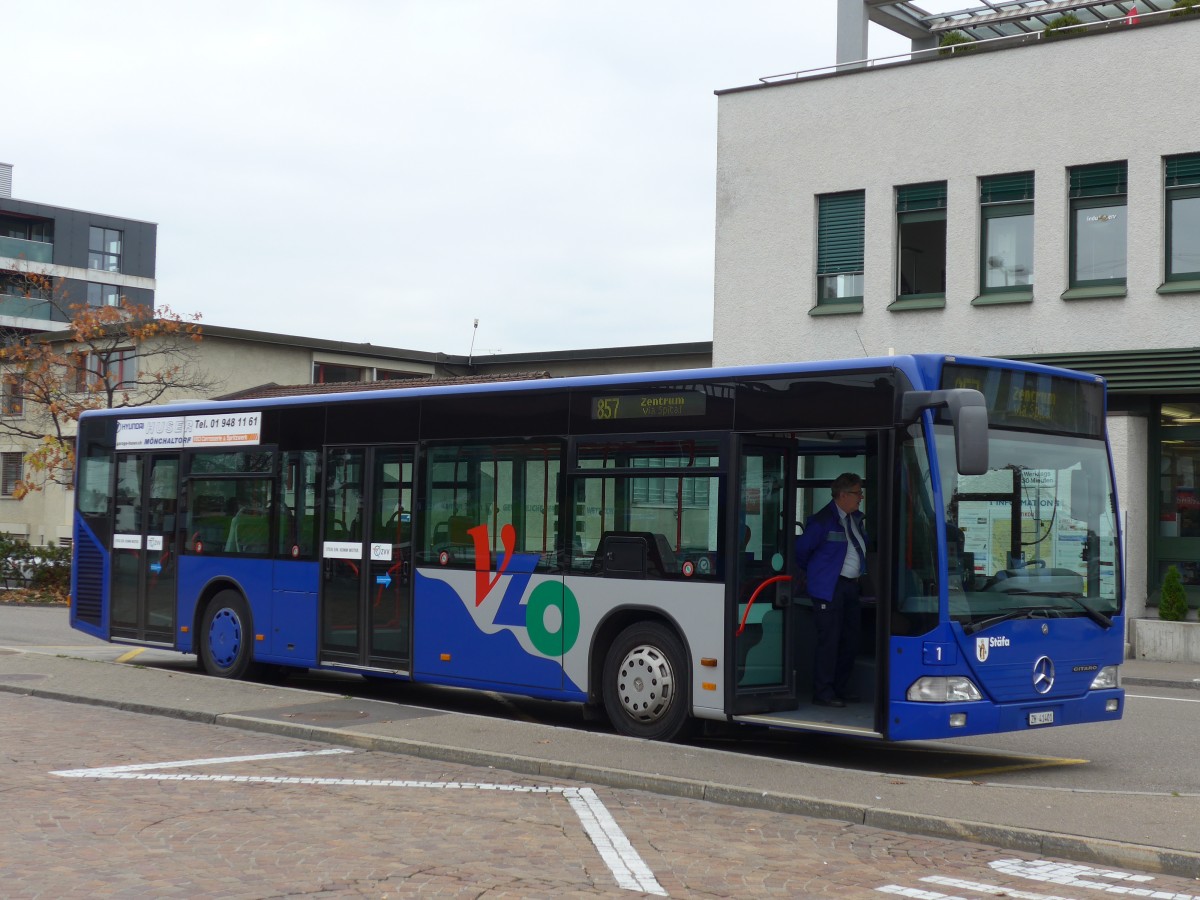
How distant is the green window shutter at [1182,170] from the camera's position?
71.0 ft

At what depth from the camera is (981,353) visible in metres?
23.3

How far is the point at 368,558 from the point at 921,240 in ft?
44.3

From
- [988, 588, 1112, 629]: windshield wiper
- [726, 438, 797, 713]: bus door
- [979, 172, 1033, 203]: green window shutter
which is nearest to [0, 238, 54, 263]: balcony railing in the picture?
[979, 172, 1033, 203]: green window shutter

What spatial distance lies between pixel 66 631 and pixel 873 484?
16746 mm

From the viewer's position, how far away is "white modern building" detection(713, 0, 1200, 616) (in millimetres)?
21688

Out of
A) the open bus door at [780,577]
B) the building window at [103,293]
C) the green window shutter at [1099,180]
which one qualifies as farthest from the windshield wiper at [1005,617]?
the building window at [103,293]

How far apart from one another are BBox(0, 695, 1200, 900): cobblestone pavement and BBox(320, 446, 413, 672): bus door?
3.18m

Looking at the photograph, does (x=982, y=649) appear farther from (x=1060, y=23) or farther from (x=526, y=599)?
(x=1060, y=23)

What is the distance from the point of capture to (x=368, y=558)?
13.7 metres

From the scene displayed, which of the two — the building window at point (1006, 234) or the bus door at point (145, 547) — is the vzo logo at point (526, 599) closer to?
the bus door at point (145, 547)

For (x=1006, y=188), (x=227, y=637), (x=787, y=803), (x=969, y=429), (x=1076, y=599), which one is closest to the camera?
(x=787, y=803)

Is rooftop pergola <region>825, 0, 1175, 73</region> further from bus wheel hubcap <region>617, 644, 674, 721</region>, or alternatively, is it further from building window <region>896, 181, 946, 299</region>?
bus wheel hubcap <region>617, 644, 674, 721</region>

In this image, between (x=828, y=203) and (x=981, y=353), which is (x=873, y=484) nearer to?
(x=981, y=353)

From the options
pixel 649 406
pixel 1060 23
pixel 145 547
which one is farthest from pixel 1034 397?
pixel 1060 23
